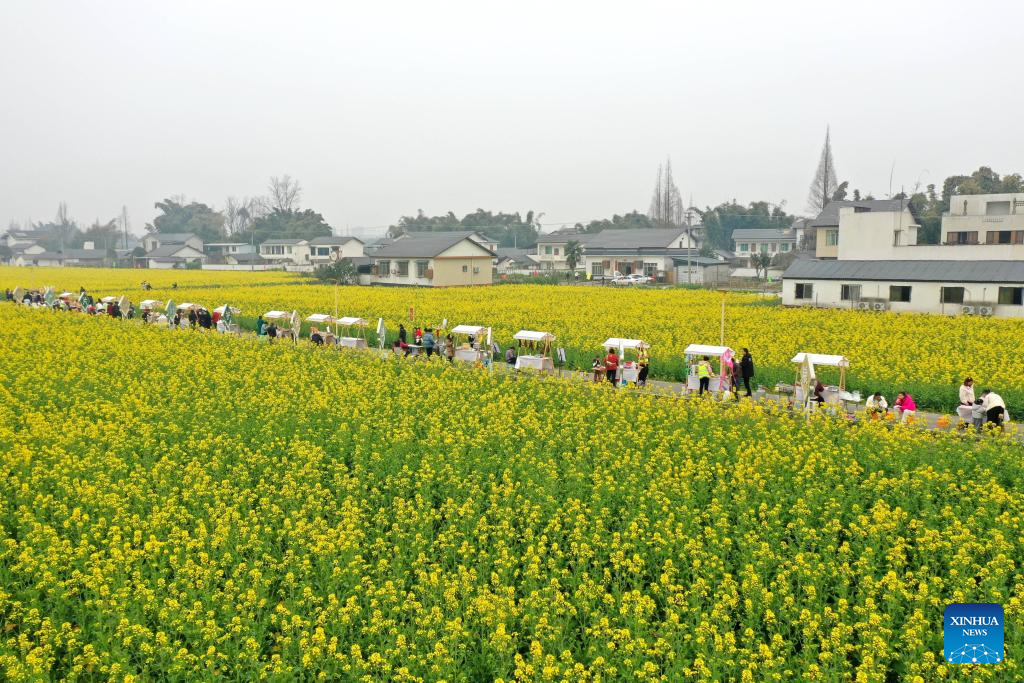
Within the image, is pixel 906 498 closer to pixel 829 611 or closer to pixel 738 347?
pixel 829 611

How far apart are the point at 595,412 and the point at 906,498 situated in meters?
7.67

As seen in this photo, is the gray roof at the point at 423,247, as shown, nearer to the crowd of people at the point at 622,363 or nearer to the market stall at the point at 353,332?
the crowd of people at the point at 622,363

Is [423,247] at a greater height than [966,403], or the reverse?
[423,247]

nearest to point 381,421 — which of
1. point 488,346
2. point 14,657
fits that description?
point 14,657

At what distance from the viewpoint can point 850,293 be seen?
4644 centimetres

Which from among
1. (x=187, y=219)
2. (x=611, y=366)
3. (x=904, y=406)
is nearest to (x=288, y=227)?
(x=187, y=219)

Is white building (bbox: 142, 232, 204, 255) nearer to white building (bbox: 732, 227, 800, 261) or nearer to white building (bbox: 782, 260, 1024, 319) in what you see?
white building (bbox: 732, 227, 800, 261)

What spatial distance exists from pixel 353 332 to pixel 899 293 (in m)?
29.4

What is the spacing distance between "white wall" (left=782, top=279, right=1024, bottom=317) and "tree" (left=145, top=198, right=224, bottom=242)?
435 feet

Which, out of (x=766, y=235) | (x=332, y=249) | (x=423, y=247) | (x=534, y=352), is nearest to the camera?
(x=534, y=352)

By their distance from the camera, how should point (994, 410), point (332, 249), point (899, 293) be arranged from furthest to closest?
point (332, 249)
point (899, 293)
point (994, 410)

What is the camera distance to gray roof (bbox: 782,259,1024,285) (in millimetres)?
41250

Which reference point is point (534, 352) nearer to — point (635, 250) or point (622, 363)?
point (622, 363)

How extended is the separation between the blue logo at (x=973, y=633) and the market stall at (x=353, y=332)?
2619 centimetres
